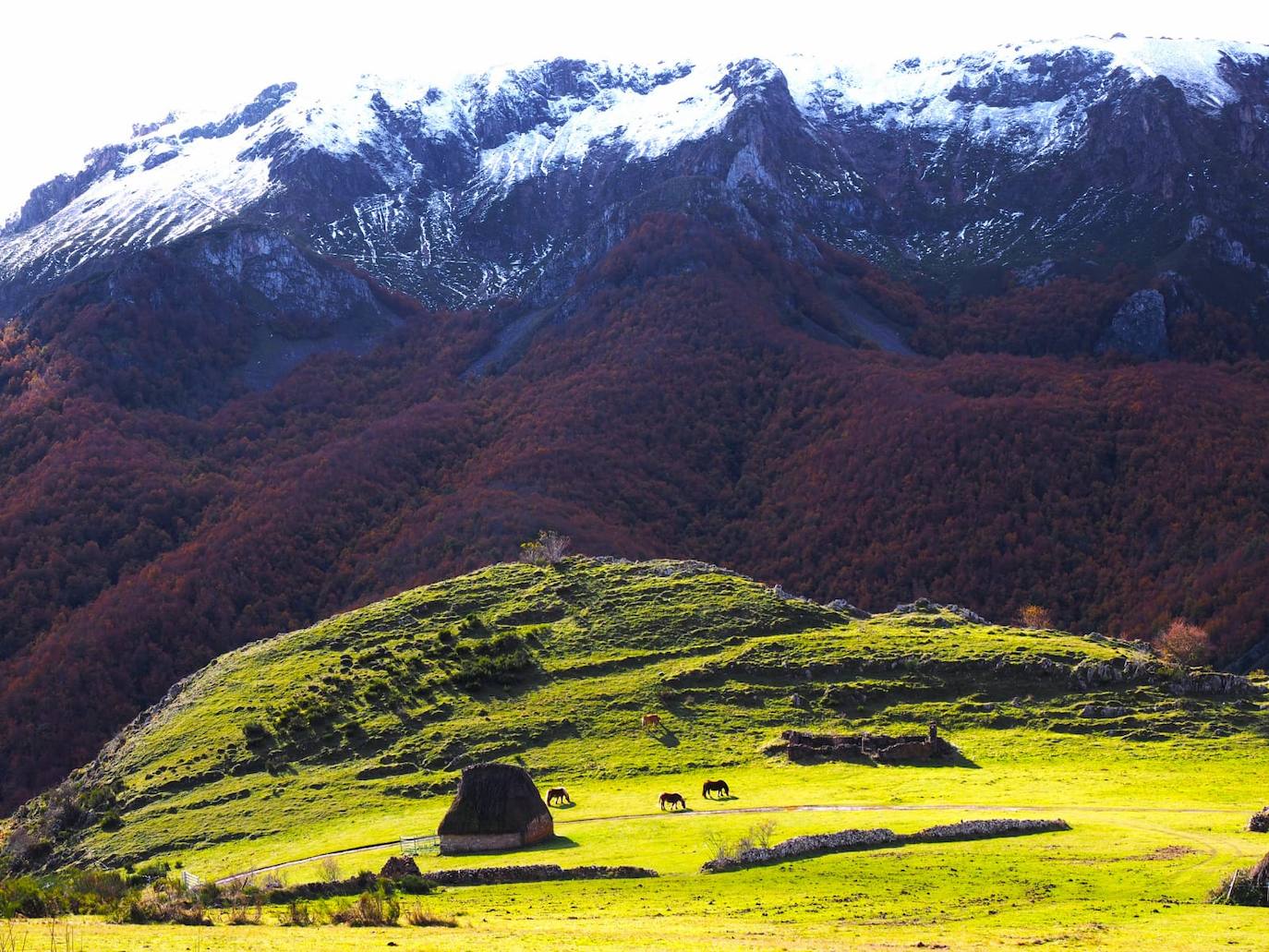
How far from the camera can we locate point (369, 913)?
44.1 metres

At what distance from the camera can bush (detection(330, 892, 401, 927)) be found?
43.7m

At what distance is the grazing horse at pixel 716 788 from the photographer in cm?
7156

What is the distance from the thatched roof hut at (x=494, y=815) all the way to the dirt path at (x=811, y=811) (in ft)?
13.0

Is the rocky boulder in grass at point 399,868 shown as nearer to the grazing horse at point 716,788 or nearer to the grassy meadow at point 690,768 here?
the grassy meadow at point 690,768

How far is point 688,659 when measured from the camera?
4117 inches

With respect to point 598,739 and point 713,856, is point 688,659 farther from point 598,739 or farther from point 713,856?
point 713,856

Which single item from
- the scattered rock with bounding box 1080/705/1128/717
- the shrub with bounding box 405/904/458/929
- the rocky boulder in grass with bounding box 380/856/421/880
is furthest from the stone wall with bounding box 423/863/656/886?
the scattered rock with bounding box 1080/705/1128/717

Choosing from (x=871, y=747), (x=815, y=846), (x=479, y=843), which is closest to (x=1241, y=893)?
(x=815, y=846)

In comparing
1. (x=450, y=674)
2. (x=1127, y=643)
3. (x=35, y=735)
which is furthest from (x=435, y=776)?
(x=35, y=735)

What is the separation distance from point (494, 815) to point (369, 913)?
21.6 m

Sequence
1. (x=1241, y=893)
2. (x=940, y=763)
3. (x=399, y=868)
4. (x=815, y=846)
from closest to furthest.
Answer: (x=1241, y=893), (x=399, y=868), (x=815, y=846), (x=940, y=763)

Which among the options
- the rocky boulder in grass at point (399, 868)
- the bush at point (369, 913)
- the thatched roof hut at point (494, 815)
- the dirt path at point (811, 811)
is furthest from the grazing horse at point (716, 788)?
the bush at point (369, 913)

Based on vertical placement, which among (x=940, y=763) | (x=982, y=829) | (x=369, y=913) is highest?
(x=369, y=913)

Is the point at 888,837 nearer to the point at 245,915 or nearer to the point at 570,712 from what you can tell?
the point at 245,915
